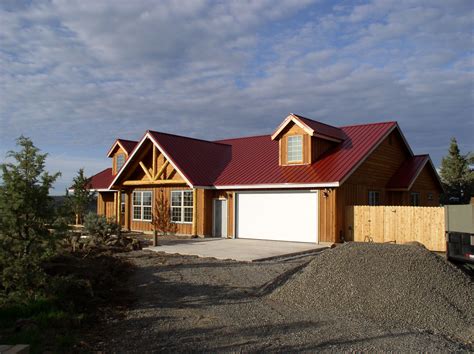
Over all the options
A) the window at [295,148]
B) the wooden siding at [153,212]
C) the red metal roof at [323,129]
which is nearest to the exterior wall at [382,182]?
the red metal roof at [323,129]

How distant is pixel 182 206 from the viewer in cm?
2469

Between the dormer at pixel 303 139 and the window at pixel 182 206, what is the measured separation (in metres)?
5.52

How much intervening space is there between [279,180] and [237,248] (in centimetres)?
442

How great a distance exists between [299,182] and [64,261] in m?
10.8

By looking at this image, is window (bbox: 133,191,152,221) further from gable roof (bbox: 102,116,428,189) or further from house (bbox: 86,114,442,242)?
gable roof (bbox: 102,116,428,189)

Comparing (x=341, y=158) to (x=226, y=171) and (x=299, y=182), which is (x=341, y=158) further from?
(x=226, y=171)

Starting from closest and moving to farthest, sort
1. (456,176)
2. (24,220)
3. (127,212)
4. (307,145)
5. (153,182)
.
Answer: (24,220) → (307,145) → (153,182) → (127,212) → (456,176)

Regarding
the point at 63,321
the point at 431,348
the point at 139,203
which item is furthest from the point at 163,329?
the point at 139,203


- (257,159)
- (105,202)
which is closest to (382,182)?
(257,159)

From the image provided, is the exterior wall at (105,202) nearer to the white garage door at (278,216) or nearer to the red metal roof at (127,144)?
the red metal roof at (127,144)

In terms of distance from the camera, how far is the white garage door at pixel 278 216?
2027 cm

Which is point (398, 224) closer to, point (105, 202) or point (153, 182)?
point (153, 182)

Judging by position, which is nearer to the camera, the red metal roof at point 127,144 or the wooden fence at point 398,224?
the wooden fence at point 398,224

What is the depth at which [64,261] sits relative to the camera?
12805 millimetres
